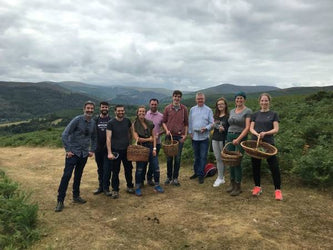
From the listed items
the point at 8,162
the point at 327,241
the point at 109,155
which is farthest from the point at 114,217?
the point at 8,162

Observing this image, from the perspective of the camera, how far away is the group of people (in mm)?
6023

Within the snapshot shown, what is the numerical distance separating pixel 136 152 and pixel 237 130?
7.85 feet

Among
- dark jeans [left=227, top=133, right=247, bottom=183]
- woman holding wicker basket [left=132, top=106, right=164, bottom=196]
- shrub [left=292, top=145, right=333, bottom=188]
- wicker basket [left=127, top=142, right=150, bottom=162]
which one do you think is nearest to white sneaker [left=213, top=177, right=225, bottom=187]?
dark jeans [left=227, top=133, right=247, bottom=183]

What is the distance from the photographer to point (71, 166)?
19.9 ft

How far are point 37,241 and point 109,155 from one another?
2.36 meters

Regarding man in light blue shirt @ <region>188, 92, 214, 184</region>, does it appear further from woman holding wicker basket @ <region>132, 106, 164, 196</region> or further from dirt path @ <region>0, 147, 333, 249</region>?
woman holding wicker basket @ <region>132, 106, 164, 196</region>

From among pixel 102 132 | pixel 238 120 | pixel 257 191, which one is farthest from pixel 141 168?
pixel 257 191

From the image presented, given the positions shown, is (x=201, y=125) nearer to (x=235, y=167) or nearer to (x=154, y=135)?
(x=154, y=135)

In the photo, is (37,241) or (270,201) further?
(270,201)

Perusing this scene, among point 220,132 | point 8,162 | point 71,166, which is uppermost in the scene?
point 220,132

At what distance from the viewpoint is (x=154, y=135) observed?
22.3 feet

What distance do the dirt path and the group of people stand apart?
0.37 m

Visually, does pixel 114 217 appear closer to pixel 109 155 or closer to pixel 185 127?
pixel 109 155

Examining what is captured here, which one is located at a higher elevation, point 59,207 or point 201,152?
point 201,152
